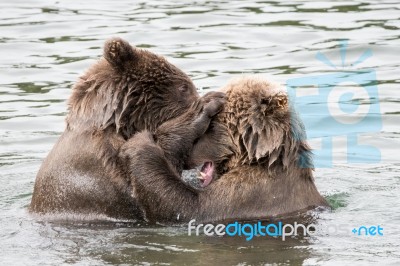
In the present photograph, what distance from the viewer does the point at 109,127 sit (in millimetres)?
8805

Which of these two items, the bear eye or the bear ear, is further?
the bear eye

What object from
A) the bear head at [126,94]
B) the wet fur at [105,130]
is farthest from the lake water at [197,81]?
the bear head at [126,94]

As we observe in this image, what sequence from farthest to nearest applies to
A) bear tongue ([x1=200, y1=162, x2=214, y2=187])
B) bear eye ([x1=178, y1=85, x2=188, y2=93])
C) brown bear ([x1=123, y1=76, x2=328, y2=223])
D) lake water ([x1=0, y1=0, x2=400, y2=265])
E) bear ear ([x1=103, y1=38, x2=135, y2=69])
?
bear eye ([x1=178, y1=85, x2=188, y2=93]) → bear tongue ([x1=200, y1=162, x2=214, y2=187]) → bear ear ([x1=103, y1=38, x2=135, y2=69]) → brown bear ([x1=123, y1=76, x2=328, y2=223]) → lake water ([x1=0, y1=0, x2=400, y2=265])

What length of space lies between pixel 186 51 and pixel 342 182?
5.16 meters

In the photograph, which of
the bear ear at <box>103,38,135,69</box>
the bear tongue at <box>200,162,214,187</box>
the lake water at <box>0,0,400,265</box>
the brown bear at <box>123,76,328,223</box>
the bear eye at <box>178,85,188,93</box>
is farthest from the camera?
the bear eye at <box>178,85,188,93</box>

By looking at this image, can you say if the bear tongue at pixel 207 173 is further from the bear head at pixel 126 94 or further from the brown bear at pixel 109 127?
the bear head at pixel 126 94

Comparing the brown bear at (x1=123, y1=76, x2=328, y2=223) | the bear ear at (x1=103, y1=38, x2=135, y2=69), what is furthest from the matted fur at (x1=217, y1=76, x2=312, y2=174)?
the bear ear at (x1=103, y1=38, x2=135, y2=69)

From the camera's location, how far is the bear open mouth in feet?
29.7

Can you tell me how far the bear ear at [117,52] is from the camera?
8.78 metres

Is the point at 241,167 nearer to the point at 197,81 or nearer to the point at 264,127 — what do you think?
the point at 264,127

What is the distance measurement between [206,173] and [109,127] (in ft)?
2.99

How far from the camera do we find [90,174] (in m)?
8.68

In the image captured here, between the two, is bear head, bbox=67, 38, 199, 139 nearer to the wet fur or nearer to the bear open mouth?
the wet fur

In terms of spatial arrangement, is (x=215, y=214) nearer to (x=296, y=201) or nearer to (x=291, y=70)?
(x=296, y=201)
